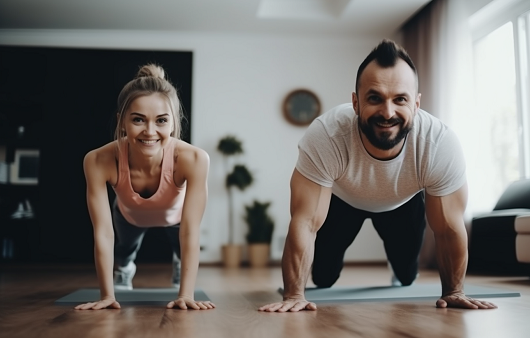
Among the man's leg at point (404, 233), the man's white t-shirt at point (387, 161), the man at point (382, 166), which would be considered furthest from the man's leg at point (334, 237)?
the man's white t-shirt at point (387, 161)

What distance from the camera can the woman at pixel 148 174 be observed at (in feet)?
6.06

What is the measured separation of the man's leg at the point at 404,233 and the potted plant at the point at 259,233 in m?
2.67

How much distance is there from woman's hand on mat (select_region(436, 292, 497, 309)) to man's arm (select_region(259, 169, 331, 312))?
0.47 meters

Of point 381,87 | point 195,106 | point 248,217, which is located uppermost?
point 195,106

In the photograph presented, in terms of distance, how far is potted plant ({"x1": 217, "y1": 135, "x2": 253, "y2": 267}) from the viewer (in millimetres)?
5270

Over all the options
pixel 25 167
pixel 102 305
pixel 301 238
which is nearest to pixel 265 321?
pixel 301 238

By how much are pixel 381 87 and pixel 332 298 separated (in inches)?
33.3

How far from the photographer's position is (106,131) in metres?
5.34

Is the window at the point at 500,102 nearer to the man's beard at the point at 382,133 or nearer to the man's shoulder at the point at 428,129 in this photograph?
the man's shoulder at the point at 428,129

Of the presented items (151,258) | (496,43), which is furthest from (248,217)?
(496,43)

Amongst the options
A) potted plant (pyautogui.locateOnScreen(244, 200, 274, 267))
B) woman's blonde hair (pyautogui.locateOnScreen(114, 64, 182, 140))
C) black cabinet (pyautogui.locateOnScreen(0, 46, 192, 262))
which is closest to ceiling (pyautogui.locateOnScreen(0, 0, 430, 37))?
black cabinet (pyautogui.locateOnScreen(0, 46, 192, 262))

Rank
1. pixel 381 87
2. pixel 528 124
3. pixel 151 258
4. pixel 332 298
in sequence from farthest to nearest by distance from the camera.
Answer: pixel 151 258, pixel 528 124, pixel 332 298, pixel 381 87

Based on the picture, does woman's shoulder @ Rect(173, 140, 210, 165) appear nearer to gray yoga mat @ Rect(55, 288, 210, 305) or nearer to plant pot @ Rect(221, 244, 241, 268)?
gray yoga mat @ Rect(55, 288, 210, 305)

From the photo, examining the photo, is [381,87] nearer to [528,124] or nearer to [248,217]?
[528,124]
